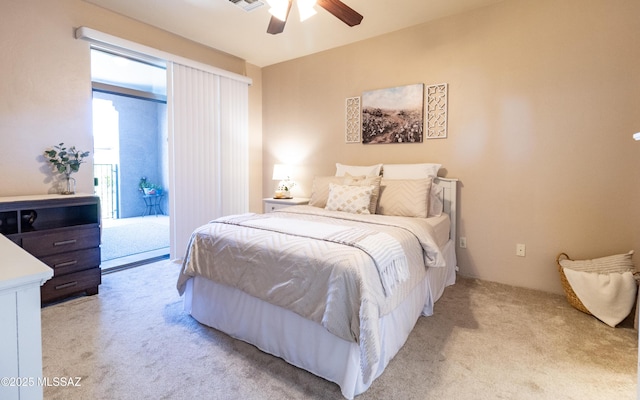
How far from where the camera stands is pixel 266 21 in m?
3.23

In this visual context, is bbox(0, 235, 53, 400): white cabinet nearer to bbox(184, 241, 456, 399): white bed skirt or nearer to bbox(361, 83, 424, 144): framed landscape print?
bbox(184, 241, 456, 399): white bed skirt

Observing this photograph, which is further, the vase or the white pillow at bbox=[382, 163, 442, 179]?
the white pillow at bbox=[382, 163, 442, 179]

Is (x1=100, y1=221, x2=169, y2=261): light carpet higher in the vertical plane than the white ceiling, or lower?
lower

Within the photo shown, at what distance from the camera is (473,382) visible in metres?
1.63

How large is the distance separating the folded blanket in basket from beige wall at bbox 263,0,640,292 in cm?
22

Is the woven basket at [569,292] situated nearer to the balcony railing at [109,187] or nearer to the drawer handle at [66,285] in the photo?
the drawer handle at [66,285]

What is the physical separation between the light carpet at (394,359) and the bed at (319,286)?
0.37 feet

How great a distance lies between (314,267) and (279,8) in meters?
1.79

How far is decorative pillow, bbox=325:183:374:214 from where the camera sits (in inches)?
110

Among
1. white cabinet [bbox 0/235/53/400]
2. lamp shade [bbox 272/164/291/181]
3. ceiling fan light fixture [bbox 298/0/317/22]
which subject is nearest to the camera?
white cabinet [bbox 0/235/53/400]

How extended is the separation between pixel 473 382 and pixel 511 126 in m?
2.21

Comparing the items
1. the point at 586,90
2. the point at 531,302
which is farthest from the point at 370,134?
the point at 531,302

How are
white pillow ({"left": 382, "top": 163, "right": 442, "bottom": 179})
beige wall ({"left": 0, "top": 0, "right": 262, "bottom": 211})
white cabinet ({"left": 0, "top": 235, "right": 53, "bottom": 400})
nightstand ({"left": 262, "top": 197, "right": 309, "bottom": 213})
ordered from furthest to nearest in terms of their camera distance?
1. nightstand ({"left": 262, "top": 197, "right": 309, "bottom": 213})
2. white pillow ({"left": 382, "top": 163, "right": 442, "bottom": 179})
3. beige wall ({"left": 0, "top": 0, "right": 262, "bottom": 211})
4. white cabinet ({"left": 0, "top": 235, "right": 53, "bottom": 400})

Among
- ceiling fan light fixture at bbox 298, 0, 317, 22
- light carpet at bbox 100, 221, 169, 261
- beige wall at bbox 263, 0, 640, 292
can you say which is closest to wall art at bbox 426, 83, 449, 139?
beige wall at bbox 263, 0, 640, 292
